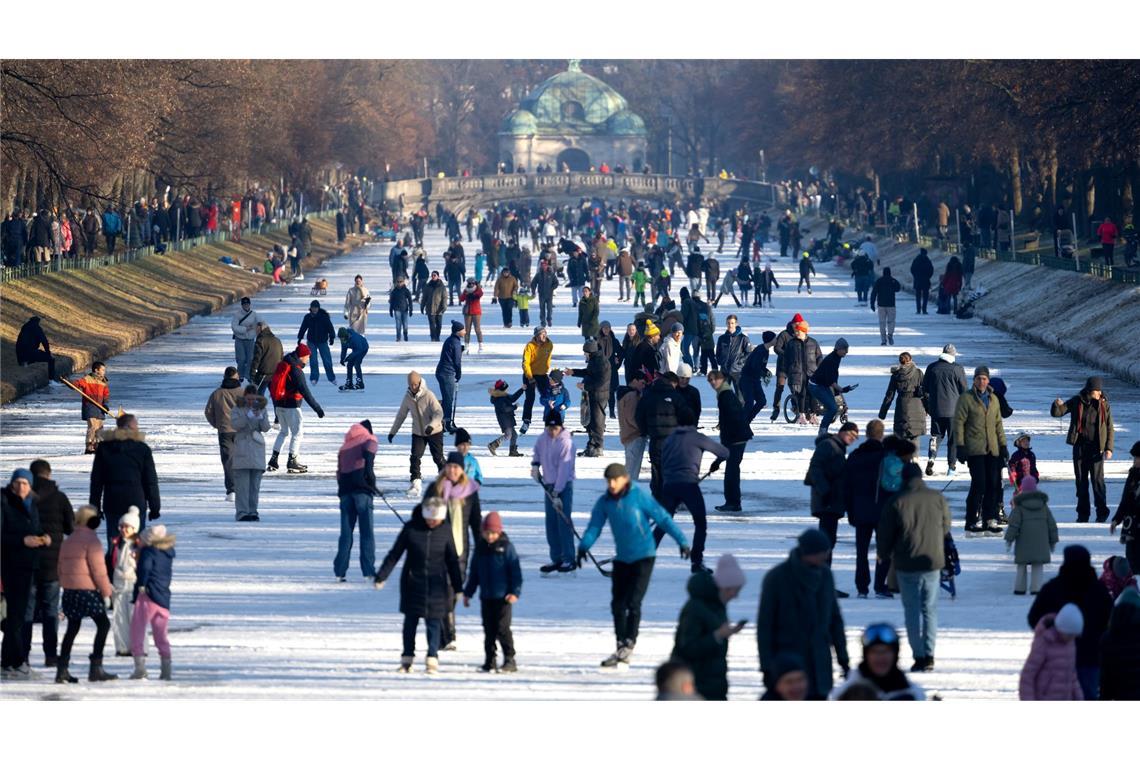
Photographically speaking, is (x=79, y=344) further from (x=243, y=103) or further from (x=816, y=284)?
(x=816, y=284)

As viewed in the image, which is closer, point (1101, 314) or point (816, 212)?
point (1101, 314)

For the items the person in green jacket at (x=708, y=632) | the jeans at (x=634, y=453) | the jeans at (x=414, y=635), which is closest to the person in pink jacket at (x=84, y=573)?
the jeans at (x=414, y=635)

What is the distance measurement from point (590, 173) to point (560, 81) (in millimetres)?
28566

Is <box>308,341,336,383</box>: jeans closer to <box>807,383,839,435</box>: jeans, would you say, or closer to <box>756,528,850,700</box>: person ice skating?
<box>807,383,839,435</box>: jeans

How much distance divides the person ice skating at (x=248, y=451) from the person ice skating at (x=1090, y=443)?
6393 millimetres

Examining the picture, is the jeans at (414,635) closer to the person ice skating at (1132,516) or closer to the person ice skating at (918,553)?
the person ice skating at (918,553)

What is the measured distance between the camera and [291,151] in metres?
72.3

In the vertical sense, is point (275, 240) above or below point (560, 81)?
below

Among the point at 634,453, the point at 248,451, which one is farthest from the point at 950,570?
the point at 248,451

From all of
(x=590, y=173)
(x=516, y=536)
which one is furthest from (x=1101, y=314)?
(x=590, y=173)

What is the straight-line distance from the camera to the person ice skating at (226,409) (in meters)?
19.9

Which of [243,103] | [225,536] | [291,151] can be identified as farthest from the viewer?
[291,151]

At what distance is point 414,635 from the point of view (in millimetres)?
13406

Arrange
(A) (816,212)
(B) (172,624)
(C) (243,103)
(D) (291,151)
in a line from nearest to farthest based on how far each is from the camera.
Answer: (B) (172,624) < (C) (243,103) < (D) (291,151) < (A) (816,212)
